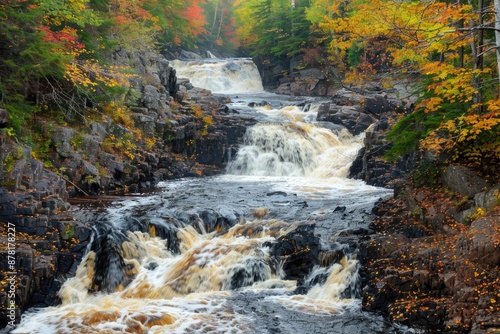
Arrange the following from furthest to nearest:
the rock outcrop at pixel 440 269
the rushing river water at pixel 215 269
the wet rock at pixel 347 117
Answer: the wet rock at pixel 347 117 < the rushing river water at pixel 215 269 < the rock outcrop at pixel 440 269

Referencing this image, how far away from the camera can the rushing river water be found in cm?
862

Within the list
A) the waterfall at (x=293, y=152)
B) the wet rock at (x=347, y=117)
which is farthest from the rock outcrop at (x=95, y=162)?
the wet rock at (x=347, y=117)

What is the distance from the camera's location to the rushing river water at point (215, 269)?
8625 millimetres

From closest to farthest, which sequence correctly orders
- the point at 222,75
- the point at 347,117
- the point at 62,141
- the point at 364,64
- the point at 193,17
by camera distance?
the point at 62,141
the point at 364,64
the point at 347,117
the point at 222,75
the point at 193,17

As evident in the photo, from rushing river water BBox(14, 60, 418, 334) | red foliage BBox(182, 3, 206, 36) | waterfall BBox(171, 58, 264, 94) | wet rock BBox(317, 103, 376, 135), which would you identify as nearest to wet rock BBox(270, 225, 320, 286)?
rushing river water BBox(14, 60, 418, 334)

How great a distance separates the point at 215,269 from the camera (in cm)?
1079

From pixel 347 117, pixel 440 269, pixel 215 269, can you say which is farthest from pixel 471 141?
pixel 347 117

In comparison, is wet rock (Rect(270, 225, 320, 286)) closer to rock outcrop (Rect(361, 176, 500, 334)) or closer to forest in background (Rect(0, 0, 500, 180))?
rock outcrop (Rect(361, 176, 500, 334))

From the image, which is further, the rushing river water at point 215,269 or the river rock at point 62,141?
the river rock at point 62,141

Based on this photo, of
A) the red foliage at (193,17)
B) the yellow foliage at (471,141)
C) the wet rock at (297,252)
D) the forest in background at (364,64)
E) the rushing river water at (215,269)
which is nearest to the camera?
the rushing river water at (215,269)

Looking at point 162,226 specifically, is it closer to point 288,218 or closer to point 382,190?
point 288,218

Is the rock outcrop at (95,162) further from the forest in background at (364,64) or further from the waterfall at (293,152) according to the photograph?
the waterfall at (293,152)

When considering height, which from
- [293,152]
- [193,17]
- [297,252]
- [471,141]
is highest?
[193,17]

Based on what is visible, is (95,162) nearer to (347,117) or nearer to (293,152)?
(293,152)
